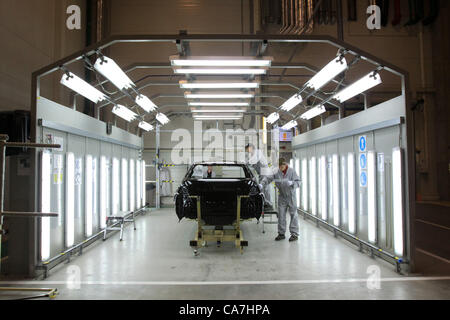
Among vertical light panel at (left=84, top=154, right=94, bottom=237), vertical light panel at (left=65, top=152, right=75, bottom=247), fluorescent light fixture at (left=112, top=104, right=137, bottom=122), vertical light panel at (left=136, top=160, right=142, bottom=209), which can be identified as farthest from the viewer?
vertical light panel at (left=136, top=160, right=142, bottom=209)

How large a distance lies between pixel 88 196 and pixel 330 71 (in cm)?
443

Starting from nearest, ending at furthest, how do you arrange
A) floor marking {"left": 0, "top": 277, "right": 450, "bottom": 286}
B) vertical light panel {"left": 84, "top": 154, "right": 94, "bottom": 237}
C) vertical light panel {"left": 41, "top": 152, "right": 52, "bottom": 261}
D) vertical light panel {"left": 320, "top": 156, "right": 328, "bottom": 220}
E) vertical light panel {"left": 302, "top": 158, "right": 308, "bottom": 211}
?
floor marking {"left": 0, "top": 277, "right": 450, "bottom": 286}
vertical light panel {"left": 41, "top": 152, "right": 52, "bottom": 261}
vertical light panel {"left": 84, "top": 154, "right": 94, "bottom": 237}
vertical light panel {"left": 320, "top": 156, "right": 328, "bottom": 220}
vertical light panel {"left": 302, "top": 158, "right": 308, "bottom": 211}

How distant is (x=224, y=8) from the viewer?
9.95m

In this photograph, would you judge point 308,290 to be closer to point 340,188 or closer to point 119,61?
point 340,188

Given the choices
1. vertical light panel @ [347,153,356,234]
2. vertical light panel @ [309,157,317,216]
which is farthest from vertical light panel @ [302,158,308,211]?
vertical light panel @ [347,153,356,234]

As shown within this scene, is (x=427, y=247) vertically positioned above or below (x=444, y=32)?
below

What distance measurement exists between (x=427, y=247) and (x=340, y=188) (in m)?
1.75

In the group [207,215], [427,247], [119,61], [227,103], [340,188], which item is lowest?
[427,247]

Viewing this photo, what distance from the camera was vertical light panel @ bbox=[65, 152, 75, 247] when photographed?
15.0ft

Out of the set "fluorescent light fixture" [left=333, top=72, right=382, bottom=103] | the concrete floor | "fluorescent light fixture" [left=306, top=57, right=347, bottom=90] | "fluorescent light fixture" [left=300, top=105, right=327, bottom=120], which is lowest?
the concrete floor

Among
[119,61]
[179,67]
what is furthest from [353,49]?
[119,61]

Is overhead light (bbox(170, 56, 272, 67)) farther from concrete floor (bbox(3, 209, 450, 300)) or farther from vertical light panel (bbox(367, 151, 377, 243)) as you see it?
concrete floor (bbox(3, 209, 450, 300))

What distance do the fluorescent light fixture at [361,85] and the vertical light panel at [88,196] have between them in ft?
14.8

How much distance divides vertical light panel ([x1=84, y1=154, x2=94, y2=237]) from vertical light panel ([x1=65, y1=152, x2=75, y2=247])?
0.50m
